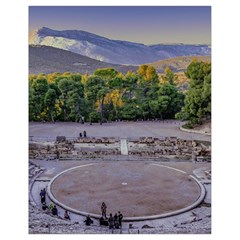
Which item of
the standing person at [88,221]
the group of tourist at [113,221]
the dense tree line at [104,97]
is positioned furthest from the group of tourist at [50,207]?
the dense tree line at [104,97]

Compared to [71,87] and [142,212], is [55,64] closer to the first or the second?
[71,87]

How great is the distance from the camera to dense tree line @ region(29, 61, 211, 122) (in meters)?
26.3

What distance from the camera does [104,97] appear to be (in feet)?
92.6

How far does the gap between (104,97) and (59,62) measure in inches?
194

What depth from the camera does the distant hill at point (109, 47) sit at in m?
22.2

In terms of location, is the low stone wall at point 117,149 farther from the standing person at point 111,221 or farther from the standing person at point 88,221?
the standing person at point 111,221

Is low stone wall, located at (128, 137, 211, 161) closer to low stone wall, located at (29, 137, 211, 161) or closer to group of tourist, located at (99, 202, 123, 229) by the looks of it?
low stone wall, located at (29, 137, 211, 161)

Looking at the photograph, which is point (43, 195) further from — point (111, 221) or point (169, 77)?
point (169, 77)

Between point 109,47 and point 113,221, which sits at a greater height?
point 109,47

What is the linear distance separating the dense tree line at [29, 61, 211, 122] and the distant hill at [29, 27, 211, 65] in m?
1.97

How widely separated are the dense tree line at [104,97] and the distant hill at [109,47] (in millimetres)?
1967

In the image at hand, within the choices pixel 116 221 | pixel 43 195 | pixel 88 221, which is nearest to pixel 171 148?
pixel 43 195

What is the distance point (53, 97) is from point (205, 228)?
18.6 metres
